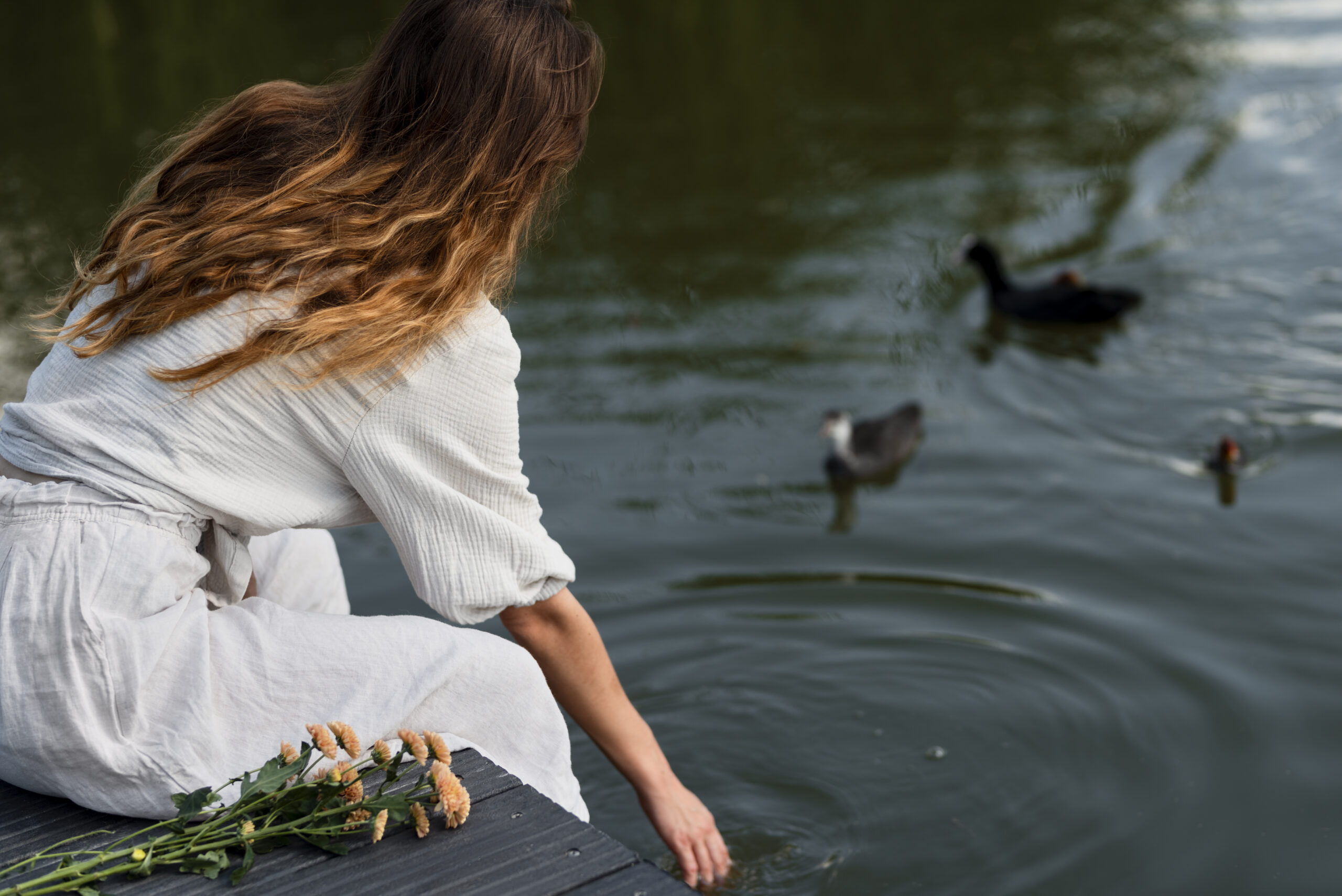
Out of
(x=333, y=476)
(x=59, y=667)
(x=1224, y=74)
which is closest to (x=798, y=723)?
(x=333, y=476)

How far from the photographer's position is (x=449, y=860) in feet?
6.58

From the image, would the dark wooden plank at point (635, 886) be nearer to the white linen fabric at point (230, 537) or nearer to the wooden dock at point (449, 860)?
the wooden dock at point (449, 860)

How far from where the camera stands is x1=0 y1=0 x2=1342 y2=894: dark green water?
346 centimetres

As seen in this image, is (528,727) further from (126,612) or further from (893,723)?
(893,723)

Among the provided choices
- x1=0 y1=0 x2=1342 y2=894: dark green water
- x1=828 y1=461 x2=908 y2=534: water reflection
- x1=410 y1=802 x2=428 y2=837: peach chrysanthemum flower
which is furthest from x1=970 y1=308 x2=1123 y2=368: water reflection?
x1=410 y1=802 x2=428 y2=837: peach chrysanthemum flower

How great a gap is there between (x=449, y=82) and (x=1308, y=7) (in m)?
12.4

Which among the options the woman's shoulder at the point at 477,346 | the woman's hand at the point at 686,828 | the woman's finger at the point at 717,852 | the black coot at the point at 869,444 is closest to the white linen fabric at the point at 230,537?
the woman's shoulder at the point at 477,346

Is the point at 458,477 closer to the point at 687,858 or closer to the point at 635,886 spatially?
the point at 635,886

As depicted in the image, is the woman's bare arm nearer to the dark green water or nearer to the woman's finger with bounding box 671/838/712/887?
the woman's finger with bounding box 671/838/712/887

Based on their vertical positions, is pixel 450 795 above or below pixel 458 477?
below

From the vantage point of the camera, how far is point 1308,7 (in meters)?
12.4

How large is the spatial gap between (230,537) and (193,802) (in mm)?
467

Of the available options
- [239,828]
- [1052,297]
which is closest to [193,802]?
[239,828]

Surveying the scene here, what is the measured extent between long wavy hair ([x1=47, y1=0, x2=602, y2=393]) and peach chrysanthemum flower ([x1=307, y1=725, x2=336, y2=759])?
53 cm
